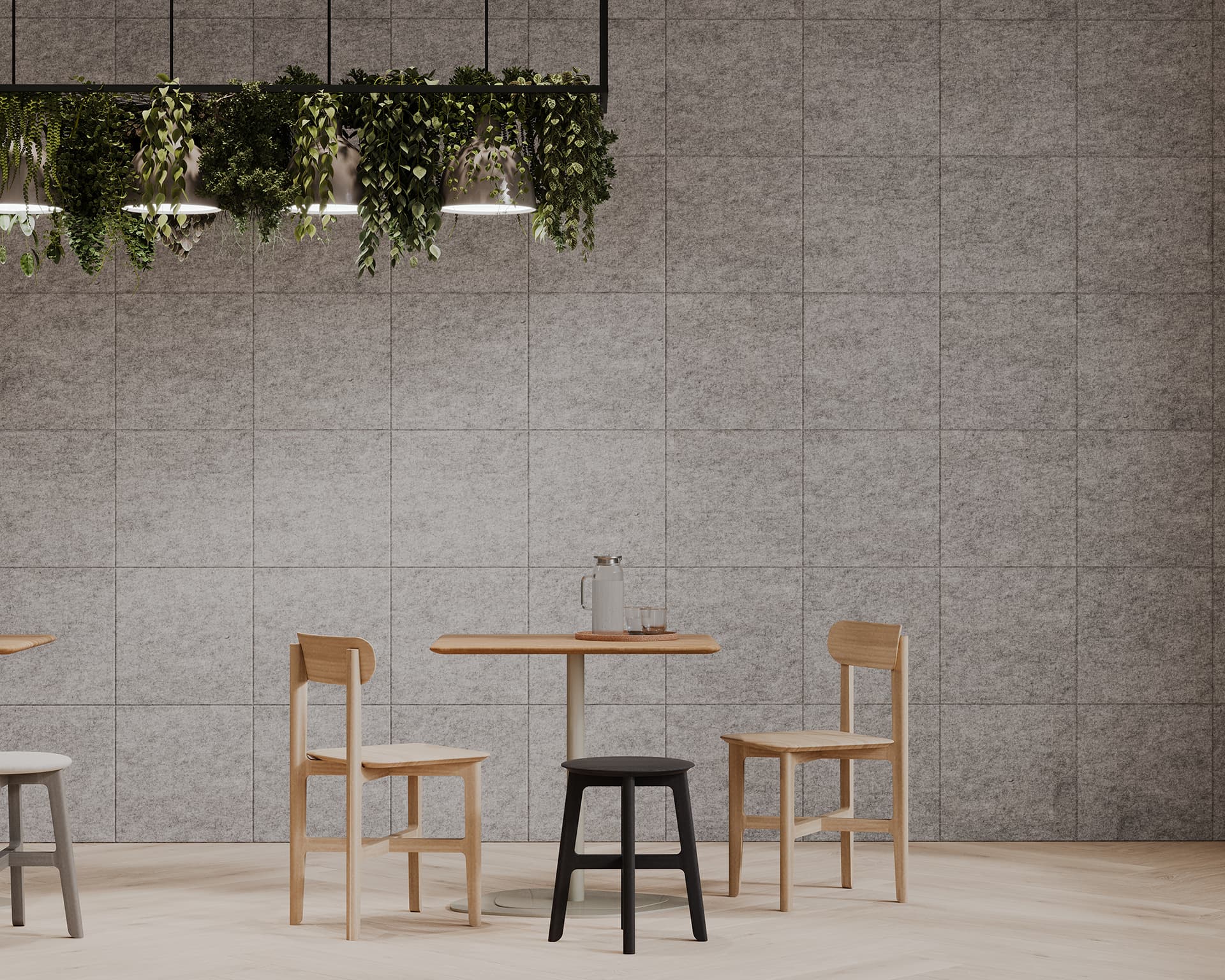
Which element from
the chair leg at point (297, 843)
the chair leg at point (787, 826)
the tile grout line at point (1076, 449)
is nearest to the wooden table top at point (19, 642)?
the chair leg at point (297, 843)

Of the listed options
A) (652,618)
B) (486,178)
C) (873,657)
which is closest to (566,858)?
(652,618)

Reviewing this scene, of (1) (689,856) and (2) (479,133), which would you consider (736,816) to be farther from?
(2) (479,133)

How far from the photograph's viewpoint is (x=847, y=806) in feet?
14.9

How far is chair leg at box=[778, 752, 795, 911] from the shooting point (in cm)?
414

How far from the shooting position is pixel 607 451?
5.28 meters

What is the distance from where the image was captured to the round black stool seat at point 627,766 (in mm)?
3715

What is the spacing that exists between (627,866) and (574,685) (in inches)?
26.0

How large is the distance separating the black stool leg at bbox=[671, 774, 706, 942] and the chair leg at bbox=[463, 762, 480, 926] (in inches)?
21.0

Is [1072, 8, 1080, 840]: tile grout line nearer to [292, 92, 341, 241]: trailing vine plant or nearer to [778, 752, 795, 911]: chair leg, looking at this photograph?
[778, 752, 795, 911]: chair leg

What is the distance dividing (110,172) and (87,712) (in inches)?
81.0

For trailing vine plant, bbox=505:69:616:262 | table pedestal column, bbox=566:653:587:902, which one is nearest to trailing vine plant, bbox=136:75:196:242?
trailing vine plant, bbox=505:69:616:262

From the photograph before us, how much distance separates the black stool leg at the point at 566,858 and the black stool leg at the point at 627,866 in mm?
140

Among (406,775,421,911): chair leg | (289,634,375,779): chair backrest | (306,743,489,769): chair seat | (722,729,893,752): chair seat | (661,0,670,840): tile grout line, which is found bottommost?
(406,775,421,911): chair leg

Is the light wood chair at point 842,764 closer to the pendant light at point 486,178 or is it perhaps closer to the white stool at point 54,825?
the pendant light at point 486,178
